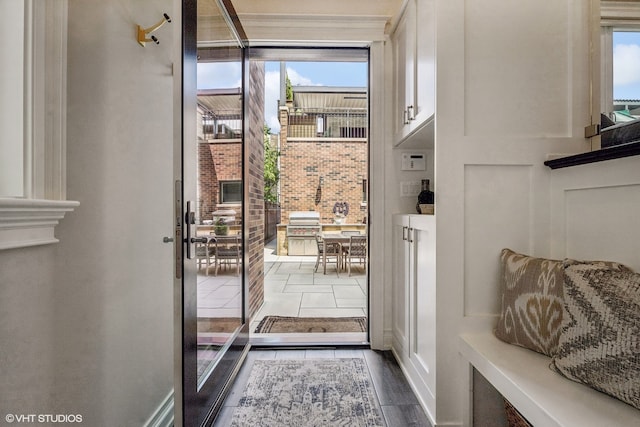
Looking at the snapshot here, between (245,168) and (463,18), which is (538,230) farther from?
(245,168)

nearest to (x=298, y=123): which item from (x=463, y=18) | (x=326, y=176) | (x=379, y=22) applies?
(x=326, y=176)

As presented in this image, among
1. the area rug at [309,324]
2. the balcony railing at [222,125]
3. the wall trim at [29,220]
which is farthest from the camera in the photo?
the area rug at [309,324]

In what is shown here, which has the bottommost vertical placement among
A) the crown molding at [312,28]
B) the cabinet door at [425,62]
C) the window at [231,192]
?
the window at [231,192]

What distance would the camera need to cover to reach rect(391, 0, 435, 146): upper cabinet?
5.17ft

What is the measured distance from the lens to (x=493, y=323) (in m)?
1.47

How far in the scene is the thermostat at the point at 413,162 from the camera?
232 cm

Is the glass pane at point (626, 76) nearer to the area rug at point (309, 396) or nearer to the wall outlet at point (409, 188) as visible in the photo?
the wall outlet at point (409, 188)

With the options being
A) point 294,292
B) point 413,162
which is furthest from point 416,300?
point 294,292

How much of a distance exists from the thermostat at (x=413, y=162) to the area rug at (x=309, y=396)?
140cm

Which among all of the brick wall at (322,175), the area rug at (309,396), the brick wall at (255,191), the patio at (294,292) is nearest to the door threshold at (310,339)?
the area rug at (309,396)

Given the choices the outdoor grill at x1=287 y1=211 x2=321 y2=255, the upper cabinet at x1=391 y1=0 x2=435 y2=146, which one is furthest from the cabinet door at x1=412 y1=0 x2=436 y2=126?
the outdoor grill at x1=287 y1=211 x2=321 y2=255

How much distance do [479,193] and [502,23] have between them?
79 cm

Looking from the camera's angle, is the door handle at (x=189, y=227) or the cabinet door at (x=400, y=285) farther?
the cabinet door at (x=400, y=285)

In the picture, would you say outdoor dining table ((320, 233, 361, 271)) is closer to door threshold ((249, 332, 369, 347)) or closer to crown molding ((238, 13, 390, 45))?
door threshold ((249, 332, 369, 347))
